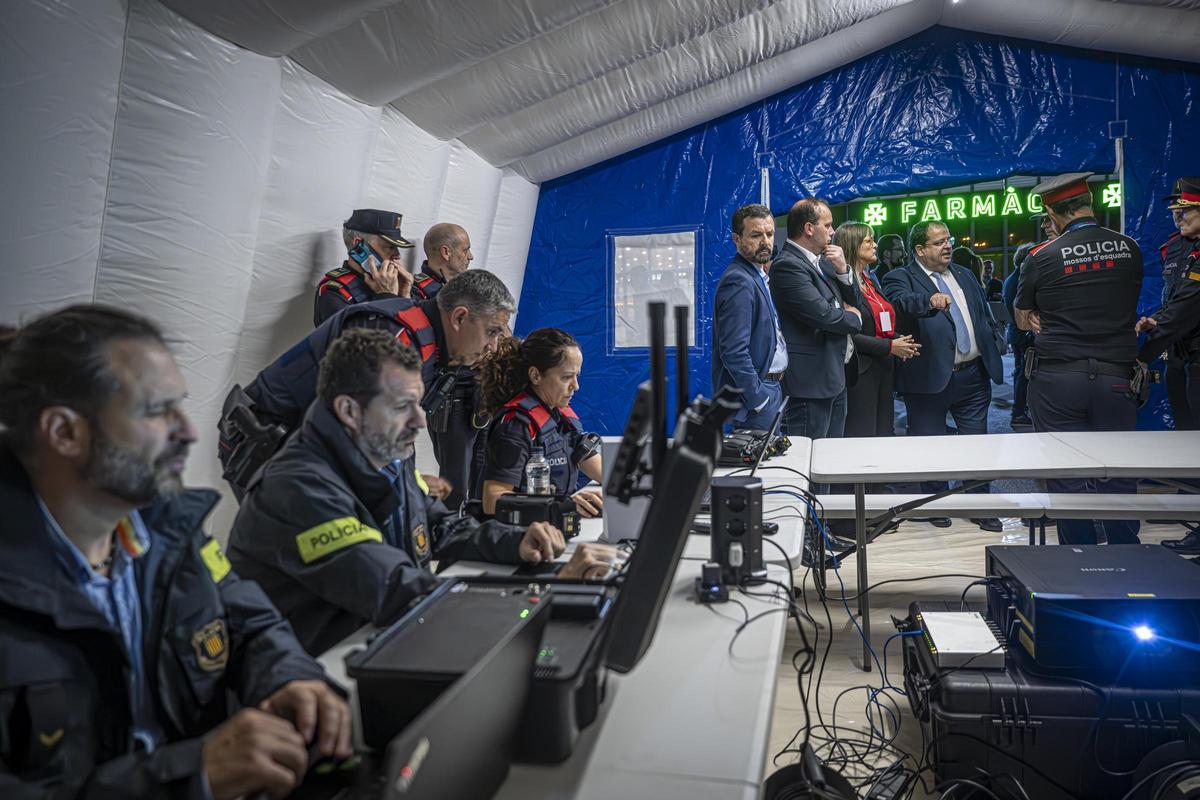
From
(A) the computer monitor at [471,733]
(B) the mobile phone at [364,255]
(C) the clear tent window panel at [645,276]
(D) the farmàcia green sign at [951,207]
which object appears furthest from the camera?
(C) the clear tent window panel at [645,276]

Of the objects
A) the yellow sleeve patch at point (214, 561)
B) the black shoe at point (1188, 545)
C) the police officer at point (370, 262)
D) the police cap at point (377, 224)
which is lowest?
the yellow sleeve patch at point (214, 561)

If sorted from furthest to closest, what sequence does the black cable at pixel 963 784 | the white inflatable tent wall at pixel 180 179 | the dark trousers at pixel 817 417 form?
the dark trousers at pixel 817 417 → the white inflatable tent wall at pixel 180 179 → the black cable at pixel 963 784

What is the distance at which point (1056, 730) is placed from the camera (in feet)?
5.93

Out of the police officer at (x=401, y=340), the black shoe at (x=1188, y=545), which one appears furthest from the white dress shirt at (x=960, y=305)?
the police officer at (x=401, y=340)

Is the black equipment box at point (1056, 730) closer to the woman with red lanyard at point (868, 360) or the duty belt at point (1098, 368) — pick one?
the duty belt at point (1098, 368)

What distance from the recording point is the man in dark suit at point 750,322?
3.69 m

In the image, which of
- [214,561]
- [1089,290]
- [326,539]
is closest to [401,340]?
[326,539]

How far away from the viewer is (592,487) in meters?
2.46

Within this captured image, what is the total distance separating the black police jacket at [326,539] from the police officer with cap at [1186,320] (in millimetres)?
3648

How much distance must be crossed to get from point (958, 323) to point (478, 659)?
440 centimetres

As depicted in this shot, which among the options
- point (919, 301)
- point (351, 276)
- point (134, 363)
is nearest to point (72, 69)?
point (351, 276)

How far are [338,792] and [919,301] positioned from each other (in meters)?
4.40

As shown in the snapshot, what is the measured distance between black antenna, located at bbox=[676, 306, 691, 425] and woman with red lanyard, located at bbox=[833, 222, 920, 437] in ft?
11.8

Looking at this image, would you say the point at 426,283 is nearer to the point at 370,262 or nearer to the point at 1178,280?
the point at 370,262
